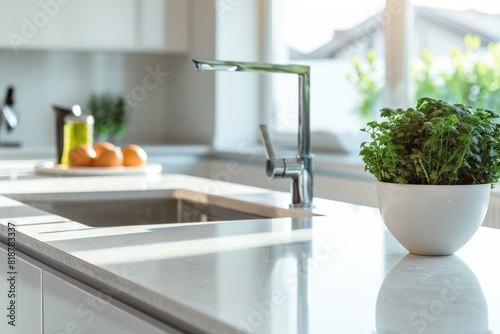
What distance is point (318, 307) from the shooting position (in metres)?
0.93

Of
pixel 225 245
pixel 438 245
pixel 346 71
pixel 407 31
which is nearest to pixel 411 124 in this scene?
pixel 438 245

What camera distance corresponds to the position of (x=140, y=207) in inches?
86.4

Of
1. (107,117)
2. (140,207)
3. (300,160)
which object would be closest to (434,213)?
(300,160)

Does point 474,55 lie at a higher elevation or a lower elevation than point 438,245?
higher

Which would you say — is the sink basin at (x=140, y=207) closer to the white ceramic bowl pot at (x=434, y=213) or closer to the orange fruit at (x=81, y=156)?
the orange fruit at (x=81, y=156)

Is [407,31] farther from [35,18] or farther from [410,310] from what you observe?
[410,310]

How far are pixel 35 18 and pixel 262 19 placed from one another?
1147 mm

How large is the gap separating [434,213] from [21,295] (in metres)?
0.72

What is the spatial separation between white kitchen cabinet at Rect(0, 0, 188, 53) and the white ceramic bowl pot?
3.07 m

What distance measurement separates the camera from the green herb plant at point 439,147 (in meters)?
1.23

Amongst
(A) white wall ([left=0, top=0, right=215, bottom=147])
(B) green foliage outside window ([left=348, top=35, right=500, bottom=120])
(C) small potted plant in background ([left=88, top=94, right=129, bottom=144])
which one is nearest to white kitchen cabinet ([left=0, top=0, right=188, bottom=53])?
(A) white wall ([left=0, top=0, right=215, bottom=147])

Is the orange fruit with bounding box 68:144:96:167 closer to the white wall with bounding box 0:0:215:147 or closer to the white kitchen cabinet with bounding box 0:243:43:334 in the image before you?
the white kitchen cabinet with bounding box 0:243:43:334

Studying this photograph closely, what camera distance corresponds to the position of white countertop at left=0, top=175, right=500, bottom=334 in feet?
2.91

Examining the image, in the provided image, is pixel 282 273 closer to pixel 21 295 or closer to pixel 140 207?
pixel 21 295
